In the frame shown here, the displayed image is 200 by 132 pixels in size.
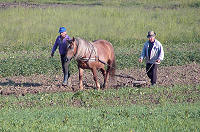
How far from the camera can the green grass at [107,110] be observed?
8719 millimetres

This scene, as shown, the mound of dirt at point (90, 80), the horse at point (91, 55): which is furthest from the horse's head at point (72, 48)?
the mound of dirt at point (90, 80)

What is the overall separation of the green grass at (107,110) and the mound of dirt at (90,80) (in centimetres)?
124

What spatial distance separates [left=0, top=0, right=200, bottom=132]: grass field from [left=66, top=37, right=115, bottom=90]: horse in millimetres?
1020

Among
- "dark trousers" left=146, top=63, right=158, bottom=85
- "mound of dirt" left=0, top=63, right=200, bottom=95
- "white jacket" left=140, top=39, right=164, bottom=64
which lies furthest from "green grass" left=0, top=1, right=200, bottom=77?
"white jacket" left=140, top=39, right=164, bottom=64

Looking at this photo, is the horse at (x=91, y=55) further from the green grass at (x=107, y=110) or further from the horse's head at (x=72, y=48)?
the green grass at (x=107, y=110)

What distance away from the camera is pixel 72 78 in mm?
15422

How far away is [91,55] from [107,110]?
2.90 meters

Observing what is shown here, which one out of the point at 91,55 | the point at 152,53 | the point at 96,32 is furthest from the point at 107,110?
the point at 96,32

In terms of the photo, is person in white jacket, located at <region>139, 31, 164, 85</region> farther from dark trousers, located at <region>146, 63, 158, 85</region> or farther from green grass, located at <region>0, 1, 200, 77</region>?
green grass, located at <region>0, 1, 200, 77</region>

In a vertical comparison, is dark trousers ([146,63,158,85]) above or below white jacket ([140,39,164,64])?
below

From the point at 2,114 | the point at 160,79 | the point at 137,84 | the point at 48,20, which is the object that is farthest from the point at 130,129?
the point at 48,20

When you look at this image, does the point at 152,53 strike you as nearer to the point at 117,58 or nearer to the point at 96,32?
the point at 117,58

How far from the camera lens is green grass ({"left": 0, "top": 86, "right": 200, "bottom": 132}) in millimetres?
8719

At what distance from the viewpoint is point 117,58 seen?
1764cm
